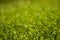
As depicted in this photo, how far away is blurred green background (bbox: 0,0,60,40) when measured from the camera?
3.31m

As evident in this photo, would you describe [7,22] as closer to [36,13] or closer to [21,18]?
[21,18]

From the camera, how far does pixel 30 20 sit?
3689 millimetres

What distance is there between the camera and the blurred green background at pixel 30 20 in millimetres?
3309

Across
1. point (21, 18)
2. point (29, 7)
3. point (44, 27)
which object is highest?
point (29, 7)

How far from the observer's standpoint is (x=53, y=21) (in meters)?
3.58

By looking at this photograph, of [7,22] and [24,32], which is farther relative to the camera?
[7,22]

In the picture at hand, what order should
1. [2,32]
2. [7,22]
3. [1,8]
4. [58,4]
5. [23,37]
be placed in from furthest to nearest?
[1,8]
[58,4]
[7,22]
[2,32]
[23,37]

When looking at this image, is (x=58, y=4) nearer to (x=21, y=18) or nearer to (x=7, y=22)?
(x=21, y=18)

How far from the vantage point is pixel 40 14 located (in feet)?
12.7

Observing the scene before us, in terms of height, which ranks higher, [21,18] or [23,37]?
[21,18]

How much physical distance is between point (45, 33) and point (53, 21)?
0.44m

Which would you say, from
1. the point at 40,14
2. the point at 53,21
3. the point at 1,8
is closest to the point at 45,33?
the point at 53,21

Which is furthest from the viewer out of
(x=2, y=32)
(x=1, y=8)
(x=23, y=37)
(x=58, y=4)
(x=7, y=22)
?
(x=1, y=8)

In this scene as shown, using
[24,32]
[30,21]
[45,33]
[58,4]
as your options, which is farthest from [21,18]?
[58,4]
